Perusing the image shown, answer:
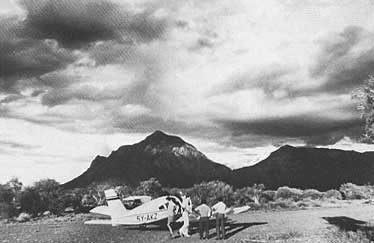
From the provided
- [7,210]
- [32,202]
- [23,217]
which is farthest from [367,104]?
[7,210]

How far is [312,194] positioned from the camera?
80.3 ft

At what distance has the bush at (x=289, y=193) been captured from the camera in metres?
24.7

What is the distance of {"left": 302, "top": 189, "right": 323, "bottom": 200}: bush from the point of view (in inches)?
958

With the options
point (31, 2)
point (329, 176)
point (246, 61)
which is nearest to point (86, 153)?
point (31, 2)

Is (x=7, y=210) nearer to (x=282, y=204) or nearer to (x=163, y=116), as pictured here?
(x=163, y=116)

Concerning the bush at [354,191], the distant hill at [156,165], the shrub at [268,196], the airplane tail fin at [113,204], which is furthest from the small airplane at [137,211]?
the bush at [354,191]

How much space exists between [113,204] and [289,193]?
40.1ft

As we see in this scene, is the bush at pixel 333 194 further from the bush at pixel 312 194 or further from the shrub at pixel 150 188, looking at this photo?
the shrub at pixel 150 188

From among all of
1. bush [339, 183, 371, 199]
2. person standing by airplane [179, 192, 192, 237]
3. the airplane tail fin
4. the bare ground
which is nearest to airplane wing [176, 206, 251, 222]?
the bare ground

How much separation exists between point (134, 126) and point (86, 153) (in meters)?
2.47

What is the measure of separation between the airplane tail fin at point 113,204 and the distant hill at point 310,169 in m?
6.78

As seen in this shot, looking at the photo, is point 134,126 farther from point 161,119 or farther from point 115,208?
point 115,208

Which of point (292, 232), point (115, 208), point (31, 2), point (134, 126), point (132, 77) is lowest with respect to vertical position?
point (292, 232)

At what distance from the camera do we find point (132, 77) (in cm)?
1778
